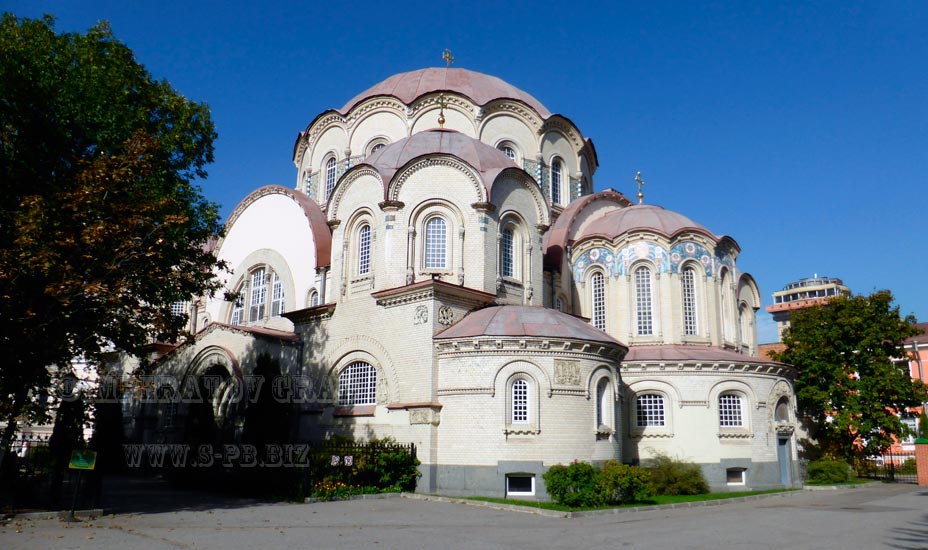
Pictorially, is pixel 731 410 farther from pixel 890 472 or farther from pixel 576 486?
pixel 890 472

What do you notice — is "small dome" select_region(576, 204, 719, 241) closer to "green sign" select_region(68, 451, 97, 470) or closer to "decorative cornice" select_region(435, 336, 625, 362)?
"decorative cornice" select_region(435, 336, 625, 362)

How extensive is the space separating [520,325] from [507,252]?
168 inches

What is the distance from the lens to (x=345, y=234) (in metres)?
24.5

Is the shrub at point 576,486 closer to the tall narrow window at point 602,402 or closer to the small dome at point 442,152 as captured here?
the tall narrow window at point 602,402

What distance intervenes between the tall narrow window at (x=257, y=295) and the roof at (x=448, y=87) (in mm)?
8194

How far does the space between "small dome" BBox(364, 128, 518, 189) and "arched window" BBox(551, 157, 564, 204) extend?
21.0 ft

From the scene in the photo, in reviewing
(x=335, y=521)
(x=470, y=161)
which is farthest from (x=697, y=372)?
(x=335, y=521)

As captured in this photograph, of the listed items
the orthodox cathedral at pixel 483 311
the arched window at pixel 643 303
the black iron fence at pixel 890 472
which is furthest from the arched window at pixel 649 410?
the black iron fence at pixel 890 472

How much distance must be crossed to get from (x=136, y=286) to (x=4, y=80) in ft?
→ 16.2

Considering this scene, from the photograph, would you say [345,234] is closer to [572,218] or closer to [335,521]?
[572,218]

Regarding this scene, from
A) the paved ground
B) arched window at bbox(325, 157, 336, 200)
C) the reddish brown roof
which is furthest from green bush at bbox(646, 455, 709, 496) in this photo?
arched window at bbox(325, 157, 336, 200)

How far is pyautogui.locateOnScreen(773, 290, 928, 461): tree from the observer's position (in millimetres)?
28938

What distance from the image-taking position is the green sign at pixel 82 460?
47.3ft

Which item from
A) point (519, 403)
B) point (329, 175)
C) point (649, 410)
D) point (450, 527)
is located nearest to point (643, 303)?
point (649, 410)
